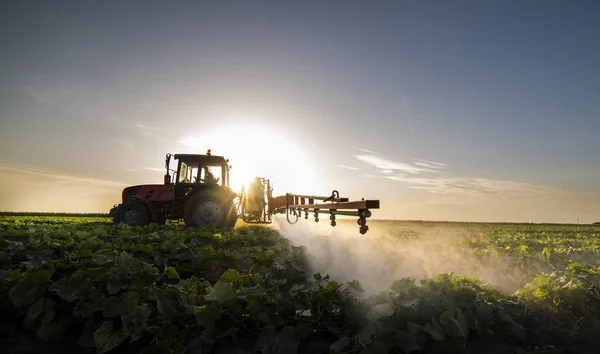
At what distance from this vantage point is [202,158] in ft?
47.2

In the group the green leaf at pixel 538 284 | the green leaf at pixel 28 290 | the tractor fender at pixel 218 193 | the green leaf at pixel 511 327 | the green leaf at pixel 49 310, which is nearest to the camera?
the green leaf at pixel 49 310

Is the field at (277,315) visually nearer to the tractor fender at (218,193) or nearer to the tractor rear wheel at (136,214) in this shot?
the tractor fender at (218,193)

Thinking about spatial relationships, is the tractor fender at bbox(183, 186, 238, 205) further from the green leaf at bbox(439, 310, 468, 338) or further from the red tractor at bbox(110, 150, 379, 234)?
the green leaf at bbox(439, 310, 468, 338)

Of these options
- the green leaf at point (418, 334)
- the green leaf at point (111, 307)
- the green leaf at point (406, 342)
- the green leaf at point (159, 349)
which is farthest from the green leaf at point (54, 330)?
the green leaf at point (418, 334)

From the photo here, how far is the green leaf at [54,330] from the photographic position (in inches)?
132

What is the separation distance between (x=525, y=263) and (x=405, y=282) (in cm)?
603

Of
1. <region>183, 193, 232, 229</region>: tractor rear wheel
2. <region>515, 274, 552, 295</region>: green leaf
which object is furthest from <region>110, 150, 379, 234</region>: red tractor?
<region>515, 274, 552, 295</region>: green leaf

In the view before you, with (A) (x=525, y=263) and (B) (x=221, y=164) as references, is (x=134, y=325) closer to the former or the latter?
(A) (x=525, y=263)

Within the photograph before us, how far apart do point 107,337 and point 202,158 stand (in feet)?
38.0

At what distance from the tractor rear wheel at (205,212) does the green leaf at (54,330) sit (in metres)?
9.75

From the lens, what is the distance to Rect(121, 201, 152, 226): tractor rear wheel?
1397 cm

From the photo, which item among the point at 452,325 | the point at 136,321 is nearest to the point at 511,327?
the point at 452,325

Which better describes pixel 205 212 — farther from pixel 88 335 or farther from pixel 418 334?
pixel 418 334

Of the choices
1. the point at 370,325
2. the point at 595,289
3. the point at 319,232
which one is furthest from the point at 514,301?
the point at 319,232
